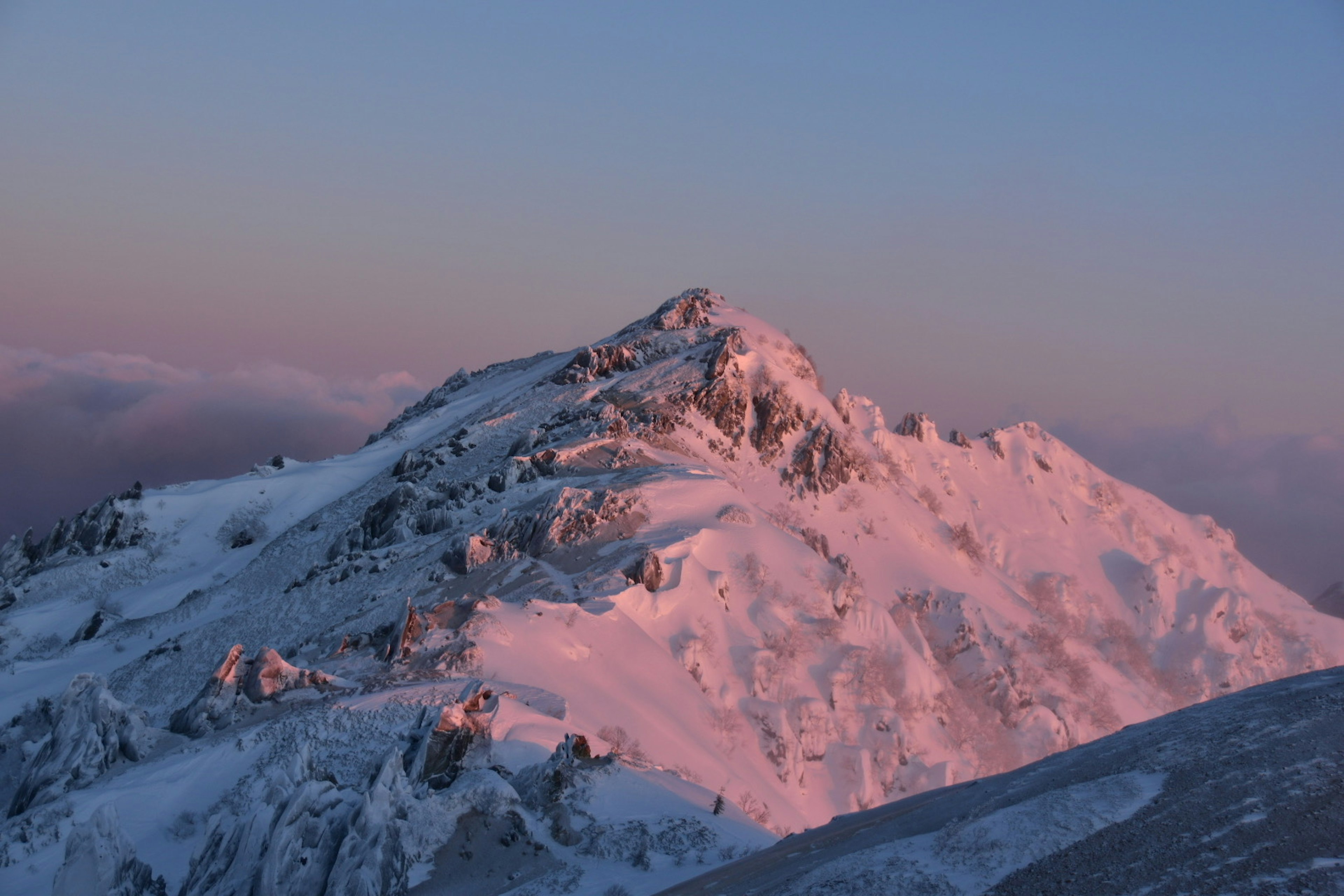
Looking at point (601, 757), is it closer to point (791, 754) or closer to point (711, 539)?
point (791, 754)

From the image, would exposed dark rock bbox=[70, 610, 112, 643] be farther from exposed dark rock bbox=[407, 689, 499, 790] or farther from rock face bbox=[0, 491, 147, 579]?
exposed dark rock bbox=[407, 689, 499, 790]

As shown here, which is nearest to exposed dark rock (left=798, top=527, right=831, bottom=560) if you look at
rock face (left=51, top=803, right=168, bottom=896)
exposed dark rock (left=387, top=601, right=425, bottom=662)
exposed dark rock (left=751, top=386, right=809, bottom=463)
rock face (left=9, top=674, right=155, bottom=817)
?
exposed dark rock (left=751, top=386, right=809, bottom=463)

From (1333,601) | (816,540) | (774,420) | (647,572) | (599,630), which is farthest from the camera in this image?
(1333,601)

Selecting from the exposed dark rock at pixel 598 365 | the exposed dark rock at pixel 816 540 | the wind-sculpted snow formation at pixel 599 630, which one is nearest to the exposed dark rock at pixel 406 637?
the wind-sculpted snow formation at pixel 599 630

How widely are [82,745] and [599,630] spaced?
23.2 m

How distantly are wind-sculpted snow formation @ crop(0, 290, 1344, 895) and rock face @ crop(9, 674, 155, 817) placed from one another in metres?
0.14

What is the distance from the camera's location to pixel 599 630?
49.9m

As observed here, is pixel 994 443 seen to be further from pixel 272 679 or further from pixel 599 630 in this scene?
pixel 272 679

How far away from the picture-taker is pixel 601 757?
33.8 metres

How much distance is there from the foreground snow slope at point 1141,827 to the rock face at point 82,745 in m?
22.6

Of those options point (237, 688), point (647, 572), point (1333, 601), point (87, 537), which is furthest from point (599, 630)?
point (1333, 601)

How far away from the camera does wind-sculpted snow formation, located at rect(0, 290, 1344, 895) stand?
94.5 ft

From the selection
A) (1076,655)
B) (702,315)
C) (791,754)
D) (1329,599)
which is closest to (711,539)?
(791,754)

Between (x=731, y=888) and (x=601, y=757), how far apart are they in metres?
11.1
